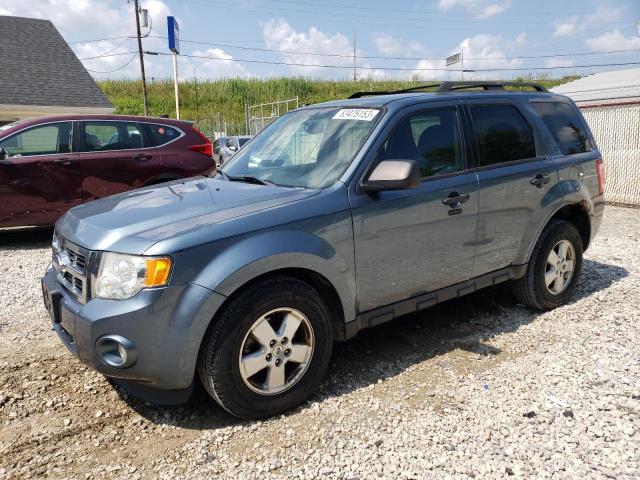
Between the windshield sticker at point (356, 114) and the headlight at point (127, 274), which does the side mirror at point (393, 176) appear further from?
the headlight at point (127, 274)

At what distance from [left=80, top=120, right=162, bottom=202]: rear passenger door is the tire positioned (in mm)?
5649

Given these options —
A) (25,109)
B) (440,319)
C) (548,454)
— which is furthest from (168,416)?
(25,109)

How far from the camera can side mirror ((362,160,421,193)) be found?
3.04m

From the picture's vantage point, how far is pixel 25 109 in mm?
18328

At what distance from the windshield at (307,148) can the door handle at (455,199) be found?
729 millimetres

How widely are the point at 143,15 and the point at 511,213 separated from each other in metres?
32.2

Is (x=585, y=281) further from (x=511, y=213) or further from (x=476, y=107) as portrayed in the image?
(x=476, y=107)

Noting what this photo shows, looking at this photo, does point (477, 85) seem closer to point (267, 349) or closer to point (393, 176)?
point (393, 176)

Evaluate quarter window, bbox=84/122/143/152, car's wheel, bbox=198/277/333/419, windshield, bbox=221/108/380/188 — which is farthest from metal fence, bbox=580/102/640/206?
car's wheel, bbox=198/277/333/419

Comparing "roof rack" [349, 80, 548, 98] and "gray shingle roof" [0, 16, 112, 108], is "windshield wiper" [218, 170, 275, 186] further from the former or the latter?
"gray shingle roof" [0, 16, 112, 108]

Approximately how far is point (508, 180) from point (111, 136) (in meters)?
6.05

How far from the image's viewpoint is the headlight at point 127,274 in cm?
252

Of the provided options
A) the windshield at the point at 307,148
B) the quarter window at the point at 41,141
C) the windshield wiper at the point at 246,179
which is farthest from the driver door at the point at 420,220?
the quarter window at the point at 41,141

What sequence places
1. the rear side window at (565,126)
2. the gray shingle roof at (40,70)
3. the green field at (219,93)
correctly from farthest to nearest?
the green field at (219,93)
the gray shingle roof at (40,70)
the rear side window at (565,126)
